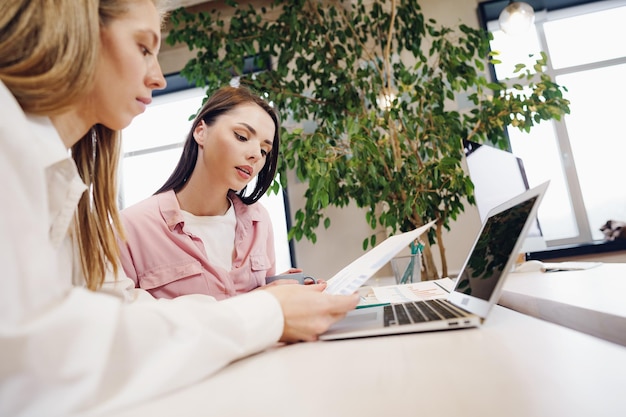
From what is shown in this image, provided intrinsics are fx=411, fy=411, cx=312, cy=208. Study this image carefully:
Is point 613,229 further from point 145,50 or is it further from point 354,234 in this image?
point 145,50

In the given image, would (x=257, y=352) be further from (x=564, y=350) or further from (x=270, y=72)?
(x=270, y=72)

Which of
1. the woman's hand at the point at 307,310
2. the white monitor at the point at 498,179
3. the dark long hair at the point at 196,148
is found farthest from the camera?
the dark long hair at the point at 196,148

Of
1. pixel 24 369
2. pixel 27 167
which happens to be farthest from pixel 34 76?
pixel 24 369

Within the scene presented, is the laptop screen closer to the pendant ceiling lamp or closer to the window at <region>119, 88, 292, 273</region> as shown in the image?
the pendant ceiling lamp

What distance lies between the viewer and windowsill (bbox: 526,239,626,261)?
2842mm

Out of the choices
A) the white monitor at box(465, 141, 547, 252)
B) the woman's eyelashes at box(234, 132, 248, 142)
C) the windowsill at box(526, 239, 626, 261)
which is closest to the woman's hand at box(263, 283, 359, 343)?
the white monitor at box(465, 141, 547, 252)

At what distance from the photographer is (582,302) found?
1.83 feet

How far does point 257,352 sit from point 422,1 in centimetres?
342

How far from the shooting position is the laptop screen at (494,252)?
56 centimetres

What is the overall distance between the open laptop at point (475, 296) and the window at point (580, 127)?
2.78 meters

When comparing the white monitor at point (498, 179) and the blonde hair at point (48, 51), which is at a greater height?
the blonde hair at point (48, 51)

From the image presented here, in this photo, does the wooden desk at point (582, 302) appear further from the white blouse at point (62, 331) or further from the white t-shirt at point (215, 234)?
the white t-shirt at point (215, 234)

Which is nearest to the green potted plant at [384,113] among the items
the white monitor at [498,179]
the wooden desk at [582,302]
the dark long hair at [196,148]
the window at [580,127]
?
the dark long hair at [196,148]

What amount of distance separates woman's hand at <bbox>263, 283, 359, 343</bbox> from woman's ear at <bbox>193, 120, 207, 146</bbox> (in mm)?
1185
